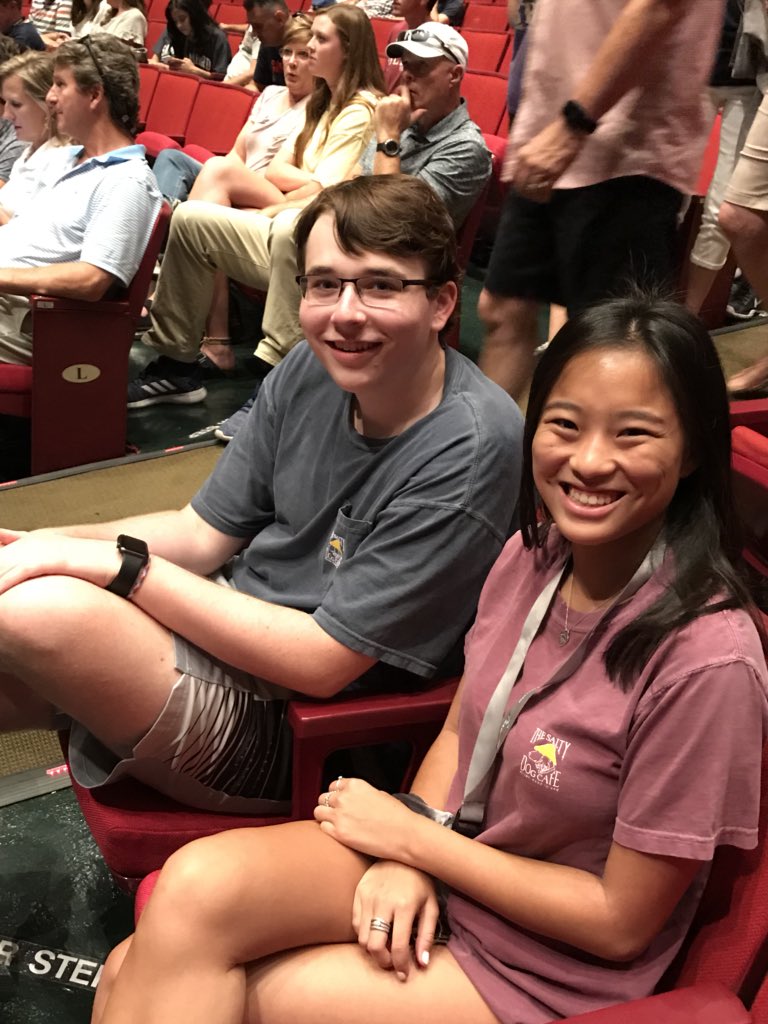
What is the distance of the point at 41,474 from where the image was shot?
2.96 m

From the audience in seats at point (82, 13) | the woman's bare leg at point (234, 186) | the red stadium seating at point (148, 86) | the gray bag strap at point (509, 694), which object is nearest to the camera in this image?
the gray bag strap at point (509, 694)

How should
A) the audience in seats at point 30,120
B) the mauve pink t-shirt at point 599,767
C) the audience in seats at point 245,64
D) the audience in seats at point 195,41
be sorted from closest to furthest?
the mauve pink t-shirt at point 599,767 → the audience in seats at point 30,120 → the audience in seats at point 245,64 → the audience in seats at point 195,41

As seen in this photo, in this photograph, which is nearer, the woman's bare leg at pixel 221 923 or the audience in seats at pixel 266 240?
the woman's bare leg at pixel 221 923

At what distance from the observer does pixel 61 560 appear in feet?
4.28

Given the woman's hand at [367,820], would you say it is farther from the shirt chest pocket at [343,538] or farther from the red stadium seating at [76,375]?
the red stadium seating at [76,375]

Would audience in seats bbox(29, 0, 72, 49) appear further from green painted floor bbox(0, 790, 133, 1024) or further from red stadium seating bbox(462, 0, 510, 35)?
green painted floor bbox(0, 790, 133, 1024)

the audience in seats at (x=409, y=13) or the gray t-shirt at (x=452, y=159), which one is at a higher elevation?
the audience in seats at (x=409, y=13)

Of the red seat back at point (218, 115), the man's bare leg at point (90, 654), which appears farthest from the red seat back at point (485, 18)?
the man's bare leg at point (90, 654)

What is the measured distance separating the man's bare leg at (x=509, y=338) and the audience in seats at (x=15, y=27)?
4.89 meters

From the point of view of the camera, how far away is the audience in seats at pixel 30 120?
3254 millimetres

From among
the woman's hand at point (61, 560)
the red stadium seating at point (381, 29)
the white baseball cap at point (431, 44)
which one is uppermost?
the white baseball cap at point (431, 44)

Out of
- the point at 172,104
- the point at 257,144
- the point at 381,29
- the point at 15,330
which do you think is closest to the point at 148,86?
the point at 172,104

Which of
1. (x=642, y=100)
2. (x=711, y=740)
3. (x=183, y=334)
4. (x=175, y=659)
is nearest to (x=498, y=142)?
(x=183, y=334)

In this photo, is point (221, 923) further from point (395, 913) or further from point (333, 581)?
point (333, 581)
